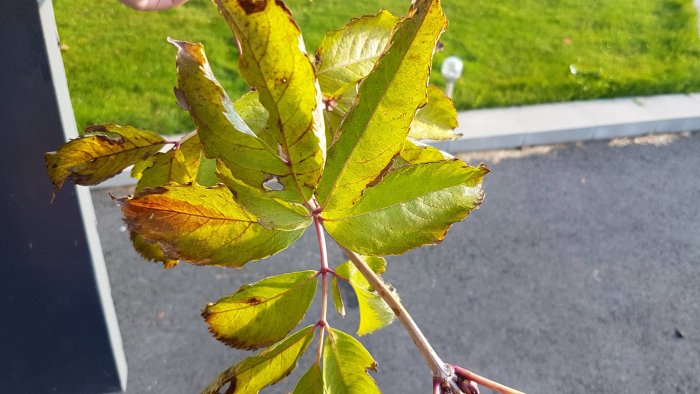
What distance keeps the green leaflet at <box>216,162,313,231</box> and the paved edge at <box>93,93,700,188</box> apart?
3686 mm

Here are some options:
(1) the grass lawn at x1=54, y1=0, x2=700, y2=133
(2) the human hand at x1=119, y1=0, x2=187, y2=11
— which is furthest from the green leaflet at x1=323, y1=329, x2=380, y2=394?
(1) the grass lawn at x1=54, y1=0, x2=700, y2=133

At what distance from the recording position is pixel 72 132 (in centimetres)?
186

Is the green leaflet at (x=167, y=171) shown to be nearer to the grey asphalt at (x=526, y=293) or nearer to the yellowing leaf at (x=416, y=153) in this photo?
the yellowing leaf at (x=416, y=153)

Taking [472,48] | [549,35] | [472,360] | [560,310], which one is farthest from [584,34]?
[472,360]

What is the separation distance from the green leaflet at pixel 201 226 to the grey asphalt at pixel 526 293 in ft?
8.81

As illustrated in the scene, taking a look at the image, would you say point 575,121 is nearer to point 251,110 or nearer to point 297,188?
point 251,110

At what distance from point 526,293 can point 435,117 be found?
3.00 metres

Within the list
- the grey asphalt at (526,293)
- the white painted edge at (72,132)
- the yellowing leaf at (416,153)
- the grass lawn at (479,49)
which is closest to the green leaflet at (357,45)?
the yellowing leaf at (416,153)

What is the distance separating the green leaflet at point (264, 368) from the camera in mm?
636

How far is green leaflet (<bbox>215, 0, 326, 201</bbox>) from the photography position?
46cm

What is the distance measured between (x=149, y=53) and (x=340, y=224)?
433 centimetres

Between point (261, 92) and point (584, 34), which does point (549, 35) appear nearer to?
point (584, 34)

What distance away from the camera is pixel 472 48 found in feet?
16.3

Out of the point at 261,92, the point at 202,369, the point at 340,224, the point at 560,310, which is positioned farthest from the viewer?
Answer: the point at 560,310
